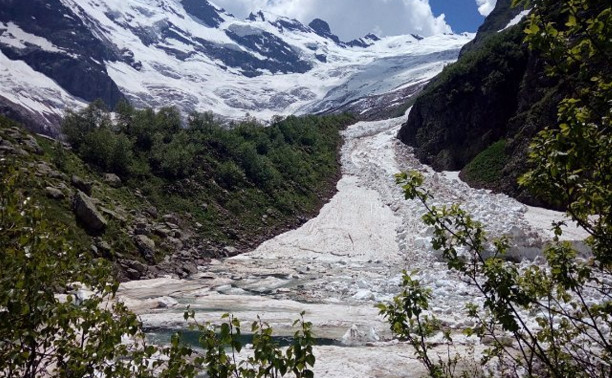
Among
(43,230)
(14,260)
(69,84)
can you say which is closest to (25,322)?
(14,260)

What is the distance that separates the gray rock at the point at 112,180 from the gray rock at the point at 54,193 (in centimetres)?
530

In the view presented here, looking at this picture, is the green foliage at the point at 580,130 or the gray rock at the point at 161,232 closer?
the green foliage at the point at 580,130

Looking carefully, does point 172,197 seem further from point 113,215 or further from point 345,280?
point 345,280

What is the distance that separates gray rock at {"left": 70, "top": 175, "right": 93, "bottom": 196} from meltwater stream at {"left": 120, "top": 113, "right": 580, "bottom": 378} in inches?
246

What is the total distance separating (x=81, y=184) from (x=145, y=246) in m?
4.34

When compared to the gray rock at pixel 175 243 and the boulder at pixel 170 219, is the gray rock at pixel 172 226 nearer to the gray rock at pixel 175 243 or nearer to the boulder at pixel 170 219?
the boulder at pixel 170 219

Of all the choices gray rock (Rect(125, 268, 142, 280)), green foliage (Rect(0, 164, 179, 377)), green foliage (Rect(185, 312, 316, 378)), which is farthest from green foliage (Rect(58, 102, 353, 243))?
green foliage (Rect(185, 312, 316, 378))

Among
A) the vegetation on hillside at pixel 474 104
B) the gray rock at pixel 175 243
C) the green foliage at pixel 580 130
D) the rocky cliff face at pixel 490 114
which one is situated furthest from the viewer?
the vegetation on hillside at pixel 474 104

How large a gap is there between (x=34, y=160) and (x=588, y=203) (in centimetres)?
2110

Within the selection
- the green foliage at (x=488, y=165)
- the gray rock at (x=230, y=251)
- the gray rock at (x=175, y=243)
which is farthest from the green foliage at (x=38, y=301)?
the green foliage at (x=488, y=165)

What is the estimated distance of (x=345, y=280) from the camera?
18578mm

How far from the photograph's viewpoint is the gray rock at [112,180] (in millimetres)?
23078

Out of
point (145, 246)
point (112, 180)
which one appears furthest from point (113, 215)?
point (112, 180)

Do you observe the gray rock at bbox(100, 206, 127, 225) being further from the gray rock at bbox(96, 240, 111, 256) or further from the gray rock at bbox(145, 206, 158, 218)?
the gray rock at bbox(145, 206, 158, 218)
